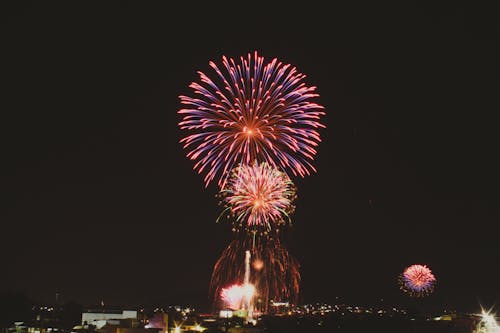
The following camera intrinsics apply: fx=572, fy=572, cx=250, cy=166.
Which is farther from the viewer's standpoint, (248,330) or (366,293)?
(366,293)

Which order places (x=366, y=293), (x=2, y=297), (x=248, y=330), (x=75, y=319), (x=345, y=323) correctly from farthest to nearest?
(x=366, y=293), (x=2, y=297), (x=75, y=319), (x=345, y=323), (x=248, y=330)

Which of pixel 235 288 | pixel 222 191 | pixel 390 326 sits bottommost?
pixel 390 326

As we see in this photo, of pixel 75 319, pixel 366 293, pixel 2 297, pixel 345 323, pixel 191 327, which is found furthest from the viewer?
pixel 366 293

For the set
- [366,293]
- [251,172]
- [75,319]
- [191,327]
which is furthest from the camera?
[366,293]

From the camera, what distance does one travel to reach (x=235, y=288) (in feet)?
177

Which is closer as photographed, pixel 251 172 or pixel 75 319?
pixel 251 172

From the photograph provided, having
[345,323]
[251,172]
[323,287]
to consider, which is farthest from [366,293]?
[251,172]

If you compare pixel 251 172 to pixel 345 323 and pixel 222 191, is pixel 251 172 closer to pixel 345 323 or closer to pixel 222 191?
pixel 222 191

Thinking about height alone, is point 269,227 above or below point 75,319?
above

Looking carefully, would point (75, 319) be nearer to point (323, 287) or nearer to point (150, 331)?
point (150, 331)

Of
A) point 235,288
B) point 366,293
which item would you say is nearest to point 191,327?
point 235,288

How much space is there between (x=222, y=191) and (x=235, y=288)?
2384 cm

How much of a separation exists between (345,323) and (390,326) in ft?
25.9

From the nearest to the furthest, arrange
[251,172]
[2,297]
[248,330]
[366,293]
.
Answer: [251,172] → [248,330] → [2,297] → [366,293]
